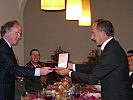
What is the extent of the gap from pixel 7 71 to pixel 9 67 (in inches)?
2.8

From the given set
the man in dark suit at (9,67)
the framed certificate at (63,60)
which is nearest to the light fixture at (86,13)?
the framed certificate at (63,60)

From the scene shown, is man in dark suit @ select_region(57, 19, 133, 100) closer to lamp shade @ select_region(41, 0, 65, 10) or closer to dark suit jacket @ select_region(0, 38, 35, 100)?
dark suit jacket @ select_region(0, 38, 35, 100)

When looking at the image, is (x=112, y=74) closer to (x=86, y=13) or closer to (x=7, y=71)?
(x=7, y=71)

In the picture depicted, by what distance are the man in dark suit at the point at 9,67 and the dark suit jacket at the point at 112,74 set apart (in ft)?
2.16

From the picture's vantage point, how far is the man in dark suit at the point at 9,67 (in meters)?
3.21

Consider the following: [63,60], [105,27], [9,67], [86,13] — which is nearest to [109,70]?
[105,27]

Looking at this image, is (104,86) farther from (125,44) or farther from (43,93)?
(125,44)

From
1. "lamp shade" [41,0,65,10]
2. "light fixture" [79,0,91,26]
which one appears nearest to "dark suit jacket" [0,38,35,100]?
"lamp shade" [41,0,65,10]

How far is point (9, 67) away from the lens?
3.20m

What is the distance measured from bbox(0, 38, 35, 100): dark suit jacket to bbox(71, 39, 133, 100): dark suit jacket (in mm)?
683

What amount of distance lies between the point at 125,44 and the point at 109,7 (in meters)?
1.32

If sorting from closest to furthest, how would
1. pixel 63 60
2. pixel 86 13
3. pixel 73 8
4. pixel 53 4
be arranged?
1. pixel 63 60
2. pixel 53 4
3. pixel 73 8
4. pixel 86 13

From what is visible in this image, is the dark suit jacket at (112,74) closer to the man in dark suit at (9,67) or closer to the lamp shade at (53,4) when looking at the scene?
the man in dark suit at (9,67)

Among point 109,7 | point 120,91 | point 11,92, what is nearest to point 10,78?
point 11,92
